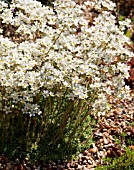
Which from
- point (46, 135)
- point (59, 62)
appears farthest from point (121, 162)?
point (59, 62)

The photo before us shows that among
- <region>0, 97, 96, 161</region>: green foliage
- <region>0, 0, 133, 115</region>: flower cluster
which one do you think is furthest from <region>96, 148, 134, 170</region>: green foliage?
<region>0, 0, 133, 115</region>: flower cluster

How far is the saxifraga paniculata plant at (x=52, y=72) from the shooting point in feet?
11.1

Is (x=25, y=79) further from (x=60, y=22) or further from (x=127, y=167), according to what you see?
(x=127, y=167)

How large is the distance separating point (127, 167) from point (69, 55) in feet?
4.63

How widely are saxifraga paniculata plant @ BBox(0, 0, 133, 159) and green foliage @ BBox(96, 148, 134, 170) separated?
1.37ft

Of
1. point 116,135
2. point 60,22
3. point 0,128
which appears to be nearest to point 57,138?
point 0,128

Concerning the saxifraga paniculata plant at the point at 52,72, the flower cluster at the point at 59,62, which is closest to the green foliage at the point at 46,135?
the saxifraga paniculata plant at the point at 52,72

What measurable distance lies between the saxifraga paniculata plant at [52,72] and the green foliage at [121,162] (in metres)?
0.42

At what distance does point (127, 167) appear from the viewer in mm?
4023

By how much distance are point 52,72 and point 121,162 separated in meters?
1.45

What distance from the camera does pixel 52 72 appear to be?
11.1ft

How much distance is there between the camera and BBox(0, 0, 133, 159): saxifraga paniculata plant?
3398mm

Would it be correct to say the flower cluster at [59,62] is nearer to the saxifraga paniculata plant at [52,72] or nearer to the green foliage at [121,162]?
the saxifraga paniculata plant at [52,72]

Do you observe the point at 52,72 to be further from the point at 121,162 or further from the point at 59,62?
the point at 121,162
